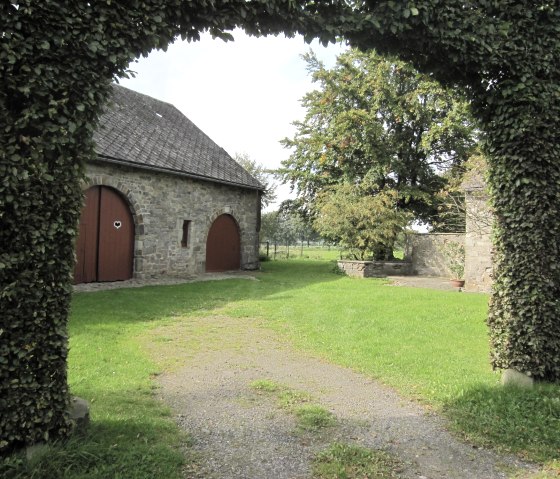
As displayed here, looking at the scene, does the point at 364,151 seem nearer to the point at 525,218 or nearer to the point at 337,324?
the point at 337,324

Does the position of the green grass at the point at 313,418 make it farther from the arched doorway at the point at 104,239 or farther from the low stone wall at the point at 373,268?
the low stone wall at the point at 373,268

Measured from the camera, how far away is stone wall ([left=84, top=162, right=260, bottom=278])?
12.9 metres

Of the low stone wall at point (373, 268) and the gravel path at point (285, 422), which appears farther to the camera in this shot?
the low stone wall at point (373, 268)

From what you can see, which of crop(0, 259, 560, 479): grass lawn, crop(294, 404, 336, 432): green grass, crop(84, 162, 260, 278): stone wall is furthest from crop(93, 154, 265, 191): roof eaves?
crop(294, 404, 336, 432): green grass

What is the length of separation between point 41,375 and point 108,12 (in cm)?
267

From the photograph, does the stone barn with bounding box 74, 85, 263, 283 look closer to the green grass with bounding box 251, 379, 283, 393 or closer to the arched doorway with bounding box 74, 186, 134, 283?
the arched doorway with bounding box 74, 186, 134, 283

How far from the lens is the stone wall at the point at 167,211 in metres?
12.9

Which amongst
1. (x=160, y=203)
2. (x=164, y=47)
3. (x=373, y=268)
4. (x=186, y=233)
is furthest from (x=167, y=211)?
(x=164, y=47)

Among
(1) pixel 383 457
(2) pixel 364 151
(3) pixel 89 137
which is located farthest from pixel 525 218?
(2) pixel 364 151

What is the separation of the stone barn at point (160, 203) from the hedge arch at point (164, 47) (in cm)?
752

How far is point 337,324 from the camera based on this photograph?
7.79 m

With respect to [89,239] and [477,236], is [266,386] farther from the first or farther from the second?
[477,236]

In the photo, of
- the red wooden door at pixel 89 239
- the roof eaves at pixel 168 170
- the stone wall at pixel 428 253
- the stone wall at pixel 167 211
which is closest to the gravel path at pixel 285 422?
the roof eaves at pixel 168 170

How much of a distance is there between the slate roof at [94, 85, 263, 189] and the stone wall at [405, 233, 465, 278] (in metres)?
8.10
